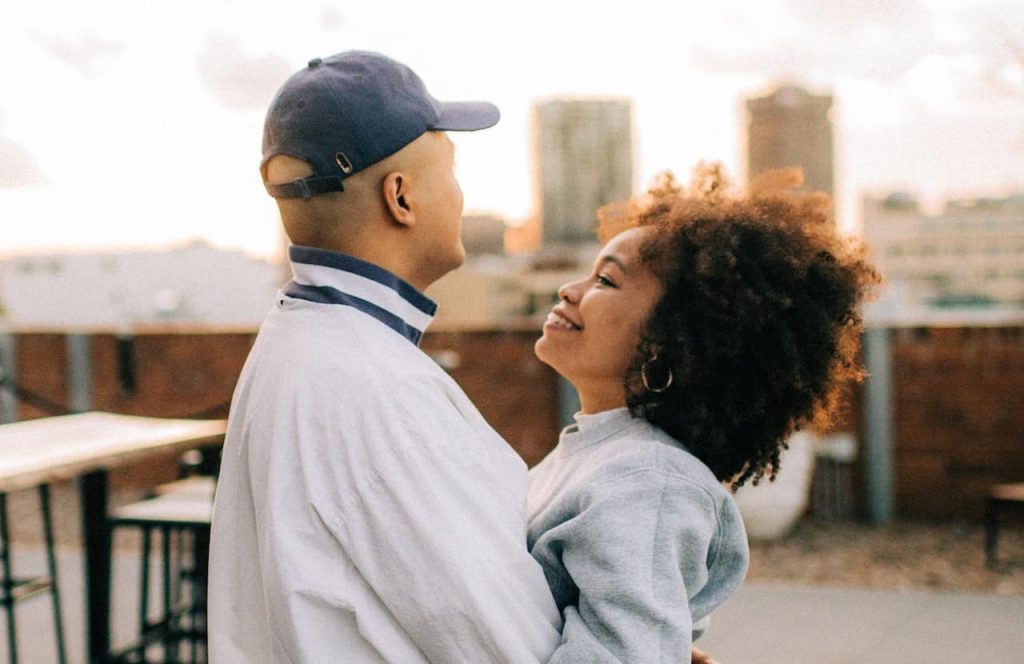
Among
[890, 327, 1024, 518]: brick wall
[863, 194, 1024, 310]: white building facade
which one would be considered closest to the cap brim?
[890, 327, 1024, 518]: brick wall

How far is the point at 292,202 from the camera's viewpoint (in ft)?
3.89

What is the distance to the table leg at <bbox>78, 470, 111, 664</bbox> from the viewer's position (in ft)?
11.0

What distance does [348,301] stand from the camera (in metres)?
1.17

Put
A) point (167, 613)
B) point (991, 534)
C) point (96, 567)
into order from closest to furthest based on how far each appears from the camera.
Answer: point (96, 567)
point (167, 613)
point (991, 534)

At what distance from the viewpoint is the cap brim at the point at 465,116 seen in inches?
48.4

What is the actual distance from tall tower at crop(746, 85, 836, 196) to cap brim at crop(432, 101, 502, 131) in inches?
4899

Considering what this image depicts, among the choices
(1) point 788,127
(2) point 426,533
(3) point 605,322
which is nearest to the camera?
(2) point 426,533

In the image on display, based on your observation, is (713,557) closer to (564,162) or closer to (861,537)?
(861,537)

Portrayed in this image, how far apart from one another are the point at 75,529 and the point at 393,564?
23.0ft

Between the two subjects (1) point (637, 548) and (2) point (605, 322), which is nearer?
(1) point (637, 548)

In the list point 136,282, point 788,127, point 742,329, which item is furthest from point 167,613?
point 788,127

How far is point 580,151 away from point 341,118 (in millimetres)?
99236

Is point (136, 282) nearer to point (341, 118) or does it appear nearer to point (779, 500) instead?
point (779, 500)

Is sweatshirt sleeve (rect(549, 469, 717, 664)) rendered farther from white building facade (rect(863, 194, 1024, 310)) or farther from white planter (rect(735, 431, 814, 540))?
white building facade (rect(863, 194, 1024, 310))
